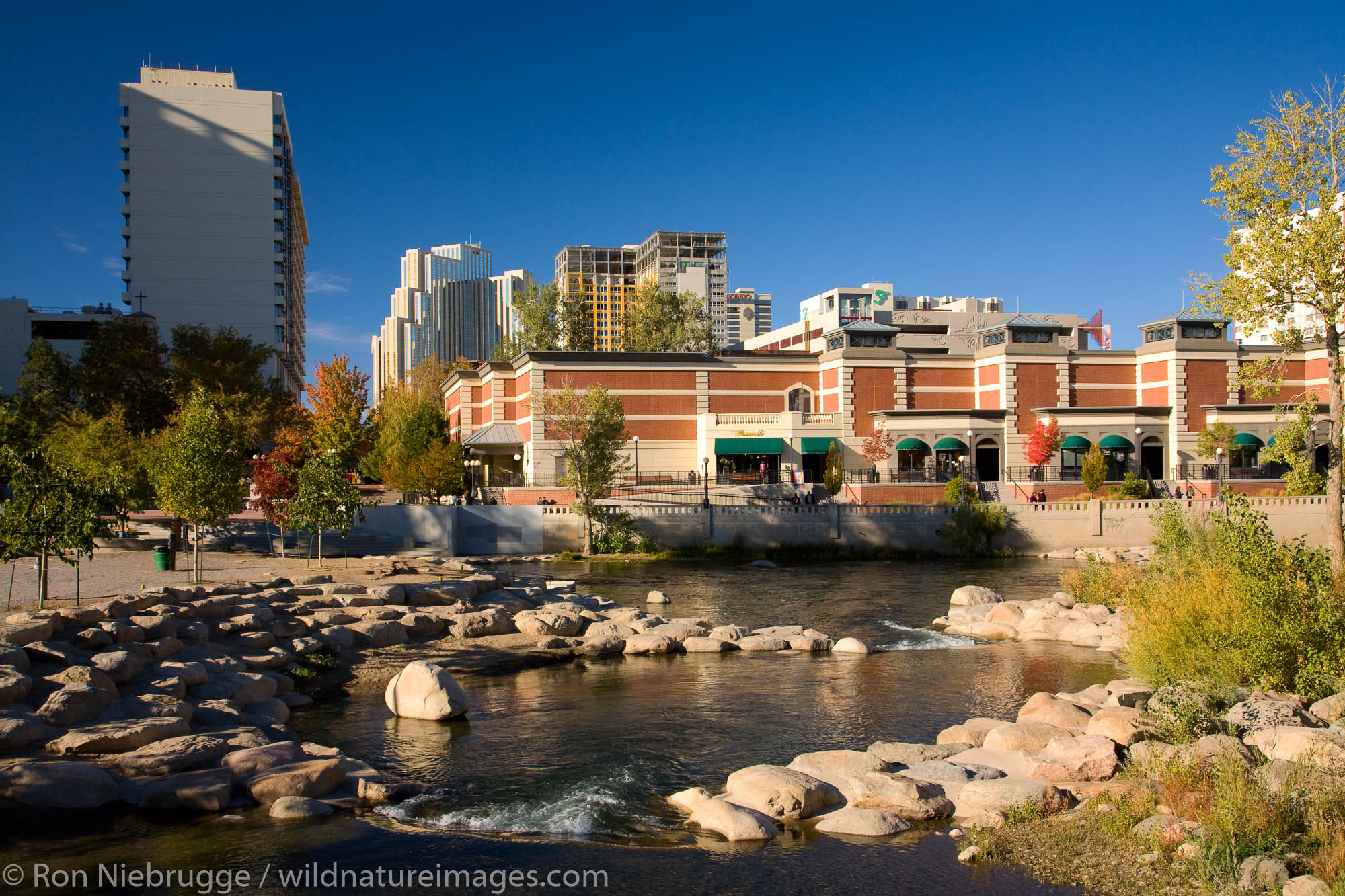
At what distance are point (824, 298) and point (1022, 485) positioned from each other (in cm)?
6877

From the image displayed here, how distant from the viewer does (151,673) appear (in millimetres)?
14000

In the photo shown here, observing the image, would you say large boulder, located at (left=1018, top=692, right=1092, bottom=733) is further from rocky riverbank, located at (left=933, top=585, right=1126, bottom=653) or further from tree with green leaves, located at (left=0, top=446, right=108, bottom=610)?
tree with green leaves, located at (left=0, top=446, right=108, bottom=610)

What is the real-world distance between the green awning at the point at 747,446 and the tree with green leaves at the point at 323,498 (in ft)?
78.1

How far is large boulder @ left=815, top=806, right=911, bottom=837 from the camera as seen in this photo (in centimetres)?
983

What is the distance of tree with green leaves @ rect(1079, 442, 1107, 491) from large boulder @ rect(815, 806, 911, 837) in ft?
133

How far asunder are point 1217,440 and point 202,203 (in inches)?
Result: 3101

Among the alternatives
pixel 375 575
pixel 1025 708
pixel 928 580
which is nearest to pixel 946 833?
pixel 1025 708

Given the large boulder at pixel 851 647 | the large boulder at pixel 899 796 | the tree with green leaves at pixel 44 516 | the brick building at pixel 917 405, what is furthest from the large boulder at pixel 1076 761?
the brick building at pixel 917 405

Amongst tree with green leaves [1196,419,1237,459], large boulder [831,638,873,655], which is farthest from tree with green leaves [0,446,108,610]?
tree with green leaves [1196,419,1237,459]

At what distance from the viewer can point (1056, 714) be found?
13.0 metres

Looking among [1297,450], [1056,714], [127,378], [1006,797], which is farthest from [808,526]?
[127,378]

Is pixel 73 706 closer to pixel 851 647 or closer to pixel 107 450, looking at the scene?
pixel 851 647

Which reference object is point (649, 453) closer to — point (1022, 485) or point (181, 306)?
point (1022, 485)

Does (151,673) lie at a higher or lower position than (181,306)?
lower
